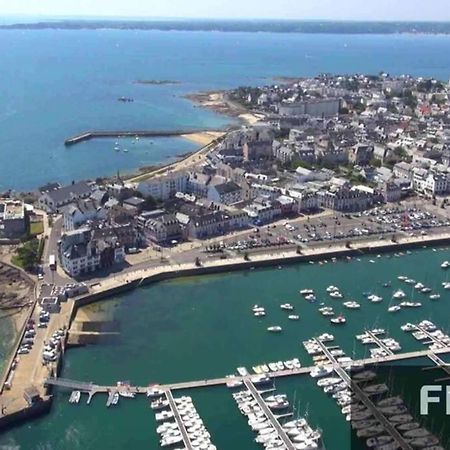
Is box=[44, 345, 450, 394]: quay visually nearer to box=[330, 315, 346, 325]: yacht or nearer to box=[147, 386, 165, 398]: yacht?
box=[147, 386, 165, 398]: yacht

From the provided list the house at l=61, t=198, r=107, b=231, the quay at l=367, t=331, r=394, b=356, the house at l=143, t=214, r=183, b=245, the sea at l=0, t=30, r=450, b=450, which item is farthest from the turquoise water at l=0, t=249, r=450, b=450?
the house at l=61, t=198, r=107, b=231

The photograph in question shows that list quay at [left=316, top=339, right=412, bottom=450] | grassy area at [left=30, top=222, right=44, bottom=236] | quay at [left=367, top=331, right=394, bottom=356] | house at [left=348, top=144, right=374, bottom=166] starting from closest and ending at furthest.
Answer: quay at [left=316, top=339, right=412, bottom=450], quay at [left=367, top=331, right=394, bottom=356], grassy area at [left=30, top=222, right=44, bottom=236], house at [left=348, top=144, right=374, bottom=166]

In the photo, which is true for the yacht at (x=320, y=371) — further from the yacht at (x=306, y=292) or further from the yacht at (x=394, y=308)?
the yacht at (x=306, y=292)

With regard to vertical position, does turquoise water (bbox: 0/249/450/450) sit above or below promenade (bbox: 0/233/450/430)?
below

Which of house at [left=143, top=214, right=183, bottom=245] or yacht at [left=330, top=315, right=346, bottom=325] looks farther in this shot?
house at [left=143, top=214, right=183, bottom=245]

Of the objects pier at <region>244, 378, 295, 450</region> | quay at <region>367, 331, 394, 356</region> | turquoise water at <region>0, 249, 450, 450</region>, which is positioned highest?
pier at <region>244, 378, 295, 450</region>

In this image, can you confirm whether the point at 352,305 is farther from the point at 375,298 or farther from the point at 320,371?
the point at 320,371

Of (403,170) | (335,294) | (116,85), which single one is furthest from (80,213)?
(116,85)
